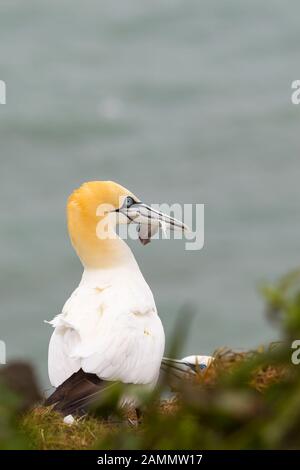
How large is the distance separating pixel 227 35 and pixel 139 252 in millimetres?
15481

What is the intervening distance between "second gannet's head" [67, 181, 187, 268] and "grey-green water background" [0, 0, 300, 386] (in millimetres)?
13647

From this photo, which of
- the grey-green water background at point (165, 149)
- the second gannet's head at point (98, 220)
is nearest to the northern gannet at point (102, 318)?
the second gannet's head at point (98, 220)

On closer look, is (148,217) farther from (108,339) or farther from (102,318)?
(108,339)

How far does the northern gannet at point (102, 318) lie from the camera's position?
719cm

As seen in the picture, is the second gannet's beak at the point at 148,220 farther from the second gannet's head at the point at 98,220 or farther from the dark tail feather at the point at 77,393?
the dark tail feather at the point at 77,393

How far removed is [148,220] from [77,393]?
219cm

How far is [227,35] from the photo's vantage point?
42938 millimetres

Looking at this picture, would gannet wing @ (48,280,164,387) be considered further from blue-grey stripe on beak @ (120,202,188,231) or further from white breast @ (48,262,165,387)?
blue-grey stripe on beak @ (120,202,188,231)

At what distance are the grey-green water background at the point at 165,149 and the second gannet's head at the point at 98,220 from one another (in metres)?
13.6

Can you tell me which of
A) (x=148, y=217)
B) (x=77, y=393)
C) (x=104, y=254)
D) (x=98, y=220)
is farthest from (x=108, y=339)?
(x=148, y=217)

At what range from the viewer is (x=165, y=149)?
117 feet
